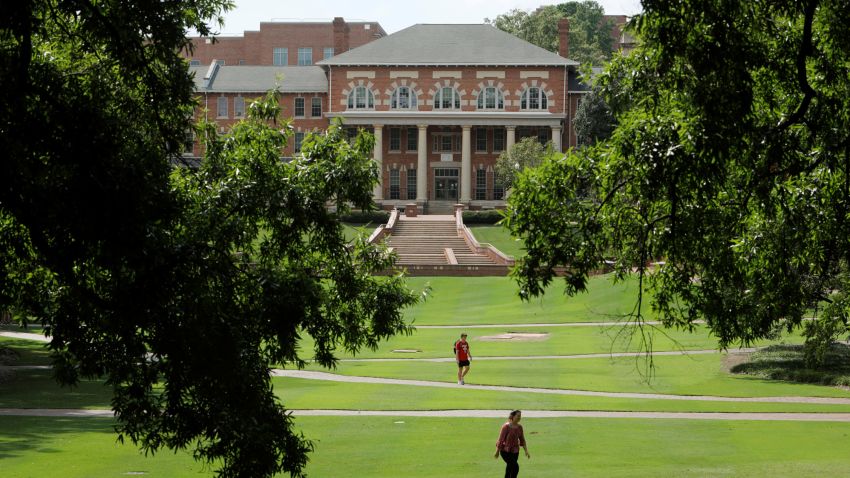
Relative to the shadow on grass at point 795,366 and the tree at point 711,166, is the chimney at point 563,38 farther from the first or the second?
the tree at point 711,166

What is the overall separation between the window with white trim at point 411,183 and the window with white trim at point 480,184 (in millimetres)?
5129

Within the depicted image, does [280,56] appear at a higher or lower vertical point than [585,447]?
higher

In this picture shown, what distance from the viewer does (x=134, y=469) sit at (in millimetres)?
22578

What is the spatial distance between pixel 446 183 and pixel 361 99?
32.0 ft

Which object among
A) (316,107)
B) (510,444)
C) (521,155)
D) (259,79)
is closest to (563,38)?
(521,155)

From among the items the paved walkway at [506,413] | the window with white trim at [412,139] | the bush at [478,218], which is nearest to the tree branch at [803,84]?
the paved walkway at [506,413]

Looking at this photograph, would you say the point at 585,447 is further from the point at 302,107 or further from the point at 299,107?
the point at 299,107

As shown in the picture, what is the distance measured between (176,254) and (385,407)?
1827cm

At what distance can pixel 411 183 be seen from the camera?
3927 inches

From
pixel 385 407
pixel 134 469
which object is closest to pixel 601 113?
pixel 385 407

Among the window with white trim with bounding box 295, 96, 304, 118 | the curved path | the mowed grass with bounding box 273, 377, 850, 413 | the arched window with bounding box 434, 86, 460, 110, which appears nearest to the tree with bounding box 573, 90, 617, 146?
the arched window with bounding box 434, 86, 460, 110

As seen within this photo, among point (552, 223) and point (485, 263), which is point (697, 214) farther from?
point (485, 263)

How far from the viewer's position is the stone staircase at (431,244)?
76.0 m

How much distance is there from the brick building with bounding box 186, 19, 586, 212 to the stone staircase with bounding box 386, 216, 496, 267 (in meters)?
8.80
